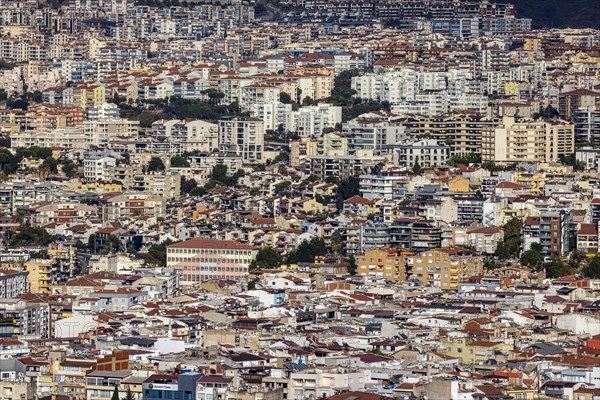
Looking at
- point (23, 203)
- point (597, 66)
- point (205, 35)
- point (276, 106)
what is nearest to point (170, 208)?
point (23, 203)

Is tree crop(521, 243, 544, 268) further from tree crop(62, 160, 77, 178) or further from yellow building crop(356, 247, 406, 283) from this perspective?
tree crop(62, 160, 77, 178)

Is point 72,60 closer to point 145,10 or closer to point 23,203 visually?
point 145,10

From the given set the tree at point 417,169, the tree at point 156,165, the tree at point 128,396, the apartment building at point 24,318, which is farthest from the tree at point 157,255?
the tree at point 128,396

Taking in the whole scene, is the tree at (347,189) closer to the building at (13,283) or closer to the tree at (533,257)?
the tree at (533,257)

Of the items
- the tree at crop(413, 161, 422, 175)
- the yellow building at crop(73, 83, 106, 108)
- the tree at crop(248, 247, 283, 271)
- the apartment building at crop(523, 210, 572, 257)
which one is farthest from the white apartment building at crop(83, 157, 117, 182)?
the apartment building at crop(523, 210, 572, 257)

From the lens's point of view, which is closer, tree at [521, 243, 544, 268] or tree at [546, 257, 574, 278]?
tree at [546, 257, 574, 278]

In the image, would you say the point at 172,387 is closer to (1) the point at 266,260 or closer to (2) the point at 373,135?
(1) the point at 266,260

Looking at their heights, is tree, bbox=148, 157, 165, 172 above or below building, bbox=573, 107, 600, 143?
below
